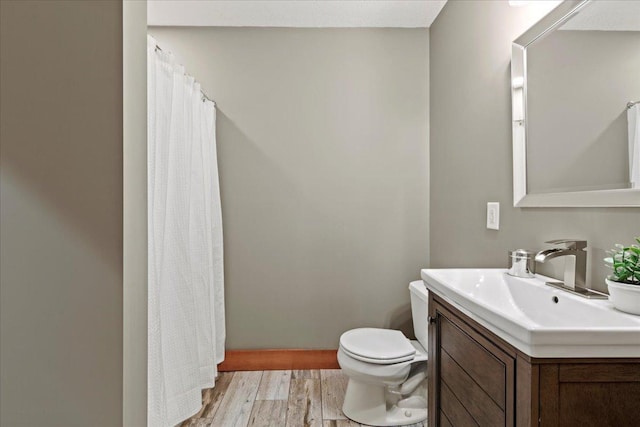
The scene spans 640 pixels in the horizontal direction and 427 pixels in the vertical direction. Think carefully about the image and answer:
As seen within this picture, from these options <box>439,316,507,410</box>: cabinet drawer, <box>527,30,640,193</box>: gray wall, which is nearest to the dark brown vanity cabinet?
<box>439,316,507,410</box>: cabinet drawer

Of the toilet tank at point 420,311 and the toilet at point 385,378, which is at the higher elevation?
the toilet tank at point 420,311

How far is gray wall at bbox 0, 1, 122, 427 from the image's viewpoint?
80cm

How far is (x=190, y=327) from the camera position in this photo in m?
1.82

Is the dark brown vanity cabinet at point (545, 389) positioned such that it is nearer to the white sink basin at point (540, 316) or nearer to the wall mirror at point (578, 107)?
the white sink basin at point (540, 316)

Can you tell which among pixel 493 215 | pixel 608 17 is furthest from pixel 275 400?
pixel 608 17

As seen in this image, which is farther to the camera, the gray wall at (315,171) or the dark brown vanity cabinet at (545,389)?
the gray wall at (315,171)

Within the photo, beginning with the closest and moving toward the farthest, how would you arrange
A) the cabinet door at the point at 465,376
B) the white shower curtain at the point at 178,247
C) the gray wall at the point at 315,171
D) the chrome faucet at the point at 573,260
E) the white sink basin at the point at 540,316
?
the white sink basin at the point at 540,316 < the cabinet door at the point at 465,376 < the chrome faucet at the point at 573,260 < the white shower curtain at the point at 178,247 < the gray wall at the point at 315,171

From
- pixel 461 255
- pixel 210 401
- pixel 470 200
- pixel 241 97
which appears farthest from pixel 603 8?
pixel 210 401

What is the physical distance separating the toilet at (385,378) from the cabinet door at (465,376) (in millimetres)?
485

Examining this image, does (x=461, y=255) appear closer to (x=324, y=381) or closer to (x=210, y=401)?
(x=324, y=381)

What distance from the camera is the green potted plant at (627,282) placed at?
87 centimetres

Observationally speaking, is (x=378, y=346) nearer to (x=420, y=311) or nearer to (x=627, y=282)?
(x=420, y=311)

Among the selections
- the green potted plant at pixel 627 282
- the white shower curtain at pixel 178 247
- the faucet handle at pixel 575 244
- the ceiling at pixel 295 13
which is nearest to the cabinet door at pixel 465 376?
the green potted plant at pixel 627 282

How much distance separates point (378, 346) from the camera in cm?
202
